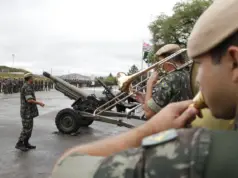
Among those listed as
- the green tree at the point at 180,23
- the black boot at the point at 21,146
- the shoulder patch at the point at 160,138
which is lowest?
the black boot at the point at 21,146

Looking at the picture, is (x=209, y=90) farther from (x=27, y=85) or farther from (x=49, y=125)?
(x=49, y=125)

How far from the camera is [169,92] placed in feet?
10.2

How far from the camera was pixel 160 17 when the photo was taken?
40.6 meters

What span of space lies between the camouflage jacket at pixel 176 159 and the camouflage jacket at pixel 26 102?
7061 mm

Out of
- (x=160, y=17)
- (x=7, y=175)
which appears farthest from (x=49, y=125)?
(x=160, y=17)

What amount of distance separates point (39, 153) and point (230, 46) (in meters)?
7.16

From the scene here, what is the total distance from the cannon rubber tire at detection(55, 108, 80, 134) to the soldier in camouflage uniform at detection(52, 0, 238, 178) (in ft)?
29.5

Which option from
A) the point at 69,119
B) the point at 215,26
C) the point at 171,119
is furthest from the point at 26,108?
the point at 215,26

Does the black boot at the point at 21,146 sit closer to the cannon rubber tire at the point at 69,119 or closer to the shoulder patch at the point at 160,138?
the cannon rubber tire at the point at 69,119

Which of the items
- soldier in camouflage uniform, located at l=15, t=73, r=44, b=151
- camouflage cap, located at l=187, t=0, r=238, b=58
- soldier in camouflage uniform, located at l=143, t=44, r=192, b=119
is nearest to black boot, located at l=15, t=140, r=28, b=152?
soldier in camouflage uniform, located at l=15, t=73, r=44, b=151

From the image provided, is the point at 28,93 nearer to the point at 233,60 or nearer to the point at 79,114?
the point at 79,114

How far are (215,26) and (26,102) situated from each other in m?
7.22

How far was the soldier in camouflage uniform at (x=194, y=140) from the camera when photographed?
62cm

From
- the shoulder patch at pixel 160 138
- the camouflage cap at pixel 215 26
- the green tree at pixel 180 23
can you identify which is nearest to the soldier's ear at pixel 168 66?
the camouflage cap at pixel 215 26
